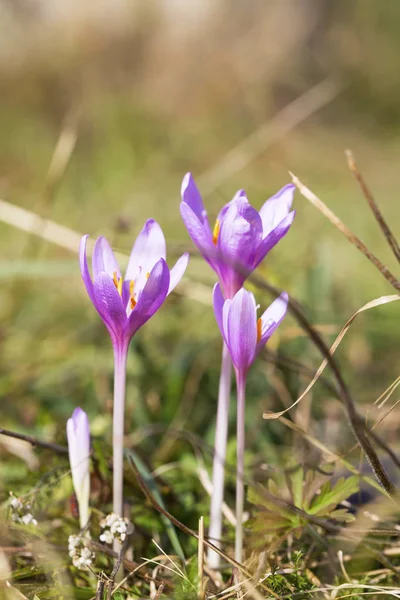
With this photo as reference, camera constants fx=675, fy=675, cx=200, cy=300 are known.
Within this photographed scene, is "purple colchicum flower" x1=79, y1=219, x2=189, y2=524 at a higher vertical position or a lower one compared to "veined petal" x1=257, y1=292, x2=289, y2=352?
higher

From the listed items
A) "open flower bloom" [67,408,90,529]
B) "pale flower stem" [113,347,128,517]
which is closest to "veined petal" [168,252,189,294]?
"pale flower stem" [113,347,128,517]

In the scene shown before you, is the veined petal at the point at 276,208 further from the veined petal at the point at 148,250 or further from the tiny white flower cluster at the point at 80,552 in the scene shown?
the tiny white flower cluster at the point at 80,552

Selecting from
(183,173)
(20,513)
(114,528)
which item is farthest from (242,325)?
(183,173)

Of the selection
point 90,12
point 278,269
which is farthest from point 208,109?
point 278,269

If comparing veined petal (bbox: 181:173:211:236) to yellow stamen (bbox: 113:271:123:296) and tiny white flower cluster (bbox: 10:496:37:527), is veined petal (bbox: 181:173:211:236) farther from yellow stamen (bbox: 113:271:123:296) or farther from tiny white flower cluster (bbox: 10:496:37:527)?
tiny white flower cluster (bbox: 10:496:37:527)

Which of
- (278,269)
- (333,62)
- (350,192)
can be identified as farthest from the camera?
(333,62)

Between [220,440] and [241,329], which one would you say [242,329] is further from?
[220,440]

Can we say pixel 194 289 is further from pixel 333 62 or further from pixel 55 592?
pixel 333 62
